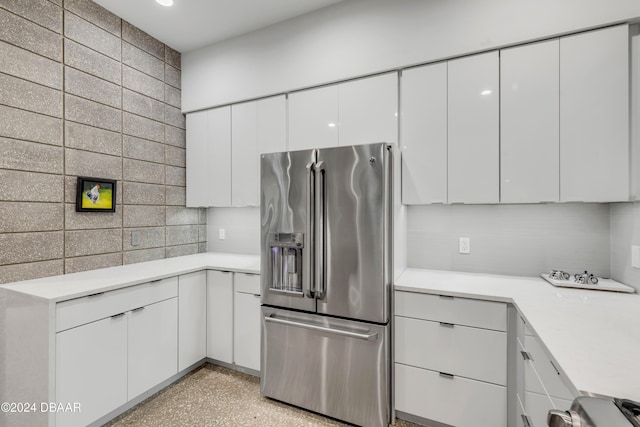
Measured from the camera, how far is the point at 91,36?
237 centimetres

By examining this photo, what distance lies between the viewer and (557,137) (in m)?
1.86

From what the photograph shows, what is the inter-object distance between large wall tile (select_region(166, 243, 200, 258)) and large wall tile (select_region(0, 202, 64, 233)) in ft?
3.21

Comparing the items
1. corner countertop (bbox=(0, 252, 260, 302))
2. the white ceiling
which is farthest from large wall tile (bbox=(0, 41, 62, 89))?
corner countertop (bbox=(0, 252, 260, 302))

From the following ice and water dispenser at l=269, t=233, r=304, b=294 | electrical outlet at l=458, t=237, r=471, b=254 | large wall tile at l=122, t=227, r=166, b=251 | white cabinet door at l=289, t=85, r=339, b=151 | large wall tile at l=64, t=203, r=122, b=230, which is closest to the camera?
ice and water dispenser at l=269, t=233, r=304, b=294

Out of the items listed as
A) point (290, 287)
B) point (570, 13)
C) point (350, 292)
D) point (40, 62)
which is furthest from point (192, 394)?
point (570, 13)

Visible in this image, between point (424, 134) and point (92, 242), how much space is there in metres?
2.67

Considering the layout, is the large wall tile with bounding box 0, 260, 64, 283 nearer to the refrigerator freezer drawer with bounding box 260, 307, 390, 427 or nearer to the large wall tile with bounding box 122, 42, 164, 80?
the refrigerator freezer drawer with bounding box 260, 307, 390, 427

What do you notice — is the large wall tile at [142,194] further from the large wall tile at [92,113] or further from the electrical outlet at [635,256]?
the electrical outlet at [635,256]

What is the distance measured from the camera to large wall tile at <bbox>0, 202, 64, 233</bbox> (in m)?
1.89

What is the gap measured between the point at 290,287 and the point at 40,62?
2.30 meters

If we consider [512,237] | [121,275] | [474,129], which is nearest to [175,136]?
[121,275]

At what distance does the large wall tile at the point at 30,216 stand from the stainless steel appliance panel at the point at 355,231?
186 centimetres

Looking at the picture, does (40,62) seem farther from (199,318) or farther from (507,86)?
(507,86)

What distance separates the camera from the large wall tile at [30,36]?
6.25 ft
